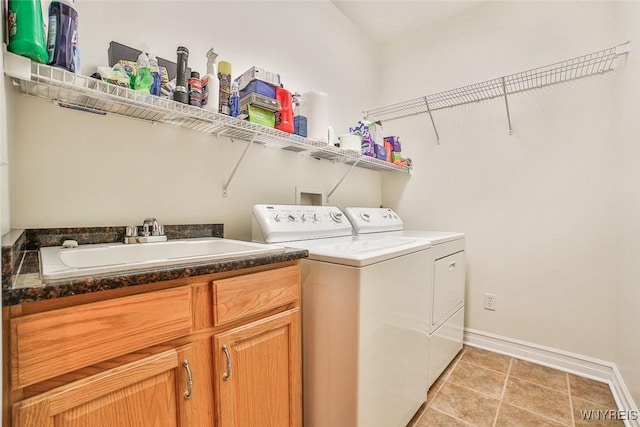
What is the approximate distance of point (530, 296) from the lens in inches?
82.6

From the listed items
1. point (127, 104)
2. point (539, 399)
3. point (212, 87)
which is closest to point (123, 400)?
point (127, 104)

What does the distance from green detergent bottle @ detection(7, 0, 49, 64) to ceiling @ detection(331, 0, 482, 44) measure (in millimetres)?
2163

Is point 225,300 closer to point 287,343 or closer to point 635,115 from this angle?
point 287,343

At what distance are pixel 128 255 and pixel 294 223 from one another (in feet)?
2.54

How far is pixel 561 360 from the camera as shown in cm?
196

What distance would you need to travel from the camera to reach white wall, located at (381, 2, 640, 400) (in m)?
1.81

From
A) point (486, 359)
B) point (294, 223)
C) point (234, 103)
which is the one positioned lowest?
point (486, 359)

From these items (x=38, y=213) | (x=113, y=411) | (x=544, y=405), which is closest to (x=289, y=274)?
(x=113, y=411)

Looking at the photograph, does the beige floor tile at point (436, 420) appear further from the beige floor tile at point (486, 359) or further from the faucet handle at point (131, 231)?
the faucet handle at point (131, 231)

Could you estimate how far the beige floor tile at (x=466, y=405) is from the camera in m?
1.48

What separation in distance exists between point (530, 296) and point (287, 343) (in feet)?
6.47

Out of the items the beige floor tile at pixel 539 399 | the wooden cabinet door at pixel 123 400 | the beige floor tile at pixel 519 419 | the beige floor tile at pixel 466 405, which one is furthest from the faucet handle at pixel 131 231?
the beige floor tile at pixel 539 399

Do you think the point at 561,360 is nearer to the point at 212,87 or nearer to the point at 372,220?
the point at 372,220

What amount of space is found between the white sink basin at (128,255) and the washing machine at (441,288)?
39.8 inches
